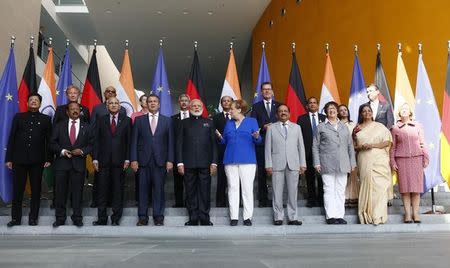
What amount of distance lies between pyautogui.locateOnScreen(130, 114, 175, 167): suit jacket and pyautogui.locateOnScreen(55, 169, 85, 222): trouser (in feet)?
1.89

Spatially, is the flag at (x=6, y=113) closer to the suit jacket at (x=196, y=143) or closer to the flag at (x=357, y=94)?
the suit jacket at (x=196, y=143)

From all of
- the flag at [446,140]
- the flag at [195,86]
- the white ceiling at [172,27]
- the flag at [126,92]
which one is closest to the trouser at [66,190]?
the flag at [126,92]

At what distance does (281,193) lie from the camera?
454 centimetres

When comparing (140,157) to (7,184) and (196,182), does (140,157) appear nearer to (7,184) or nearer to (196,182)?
(196,182)

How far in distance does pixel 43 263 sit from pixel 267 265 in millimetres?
970

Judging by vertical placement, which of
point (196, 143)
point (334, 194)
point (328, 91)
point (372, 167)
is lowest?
point (334, 194)

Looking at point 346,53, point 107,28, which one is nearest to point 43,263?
point 346,53

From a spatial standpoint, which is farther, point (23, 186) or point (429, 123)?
point (429, 123)

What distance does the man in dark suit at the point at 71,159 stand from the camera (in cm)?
443

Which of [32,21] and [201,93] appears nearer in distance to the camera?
[201,93]

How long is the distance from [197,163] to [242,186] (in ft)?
1.67

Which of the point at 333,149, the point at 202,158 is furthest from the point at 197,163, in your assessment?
the point at 333,149

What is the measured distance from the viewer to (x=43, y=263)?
1.96m

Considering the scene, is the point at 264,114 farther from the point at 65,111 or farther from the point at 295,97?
the point at 65,111
